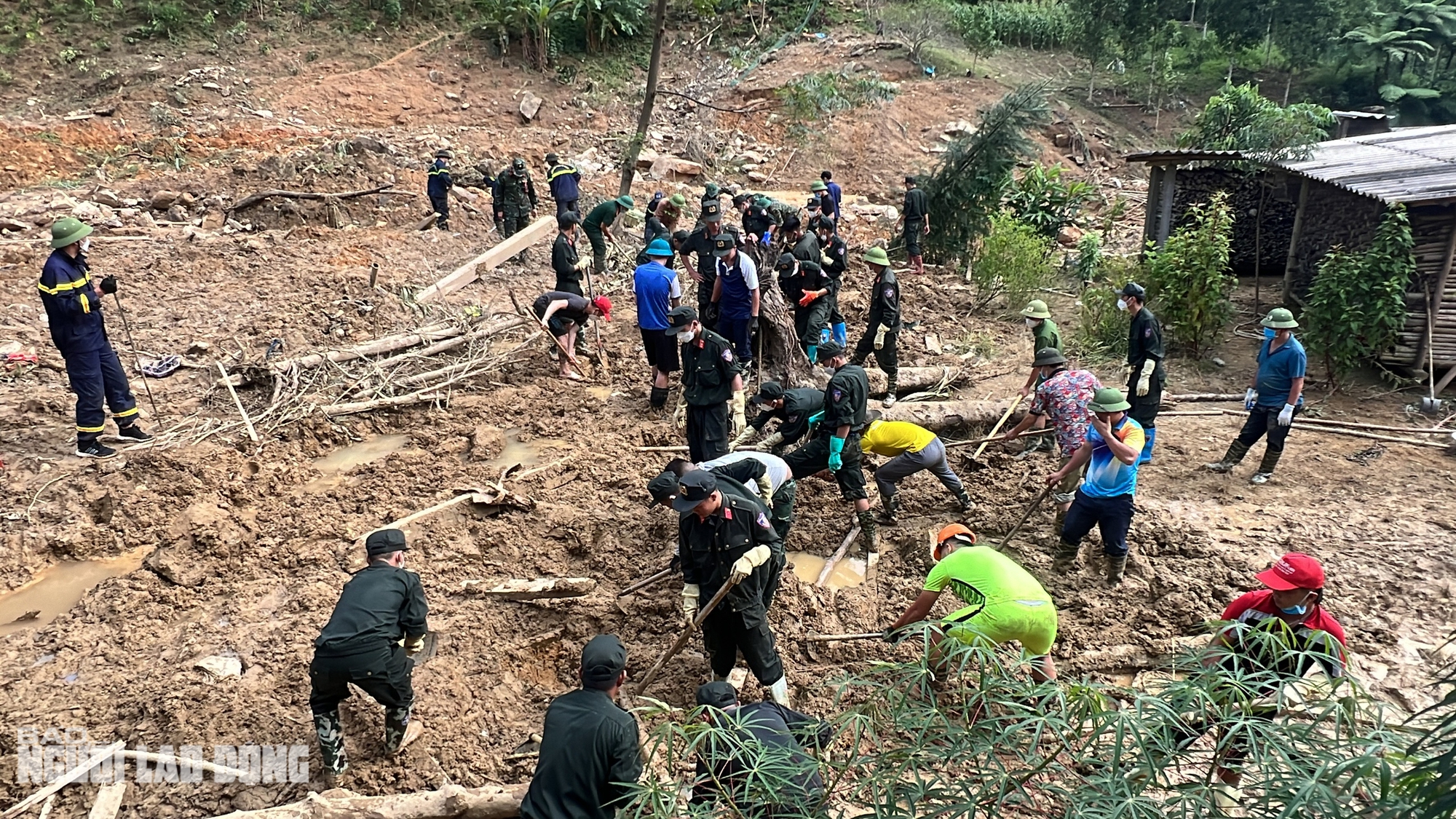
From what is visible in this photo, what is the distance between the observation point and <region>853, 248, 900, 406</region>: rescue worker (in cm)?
868

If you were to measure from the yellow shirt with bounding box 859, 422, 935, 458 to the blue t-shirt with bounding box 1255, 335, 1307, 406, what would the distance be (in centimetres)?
310

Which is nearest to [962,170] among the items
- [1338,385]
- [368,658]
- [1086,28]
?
[1338,385]

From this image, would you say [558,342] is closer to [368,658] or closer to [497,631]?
[497,631]

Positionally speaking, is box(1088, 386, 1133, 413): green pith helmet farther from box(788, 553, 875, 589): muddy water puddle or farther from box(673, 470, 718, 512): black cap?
box(673, 470, 718, 512): black cap

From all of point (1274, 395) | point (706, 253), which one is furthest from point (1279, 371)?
point (706, 253)

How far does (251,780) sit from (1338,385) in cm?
1056

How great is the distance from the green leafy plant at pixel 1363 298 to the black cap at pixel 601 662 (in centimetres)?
875

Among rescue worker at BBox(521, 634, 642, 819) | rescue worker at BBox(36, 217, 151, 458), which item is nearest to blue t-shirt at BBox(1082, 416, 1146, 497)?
rescue worker at BBox(521, 634, 642, 819)

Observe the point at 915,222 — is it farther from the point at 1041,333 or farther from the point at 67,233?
the point at 67,233

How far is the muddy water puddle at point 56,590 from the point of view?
5.58 meters

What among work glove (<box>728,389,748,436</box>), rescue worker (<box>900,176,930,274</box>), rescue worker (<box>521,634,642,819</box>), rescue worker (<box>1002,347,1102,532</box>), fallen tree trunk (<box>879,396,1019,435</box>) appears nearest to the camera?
rescue worker (<box>521,634,642,819</box>)

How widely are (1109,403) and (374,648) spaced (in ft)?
15.0

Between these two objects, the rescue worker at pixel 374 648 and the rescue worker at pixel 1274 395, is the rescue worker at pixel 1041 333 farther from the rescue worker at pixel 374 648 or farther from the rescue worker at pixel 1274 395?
the rescue worker at pixel 374 648

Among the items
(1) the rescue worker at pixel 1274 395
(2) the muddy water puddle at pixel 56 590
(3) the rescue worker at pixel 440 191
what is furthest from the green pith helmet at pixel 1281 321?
(3) the rescue worker at pixel 440 191
